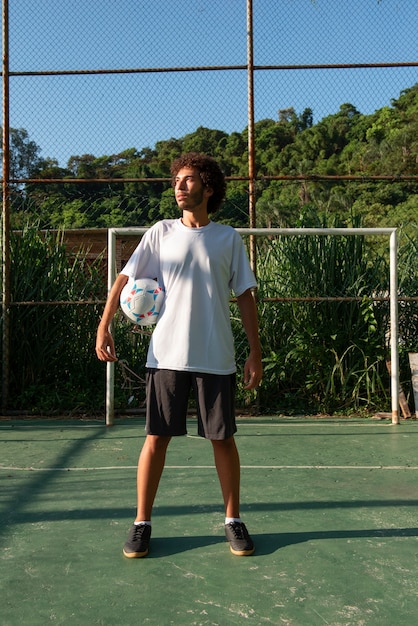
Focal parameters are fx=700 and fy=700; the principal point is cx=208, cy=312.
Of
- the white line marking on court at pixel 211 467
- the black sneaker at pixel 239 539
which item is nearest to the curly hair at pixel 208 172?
the black sneaker at pixel 239 539

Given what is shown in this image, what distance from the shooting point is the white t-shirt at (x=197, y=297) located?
2.85m

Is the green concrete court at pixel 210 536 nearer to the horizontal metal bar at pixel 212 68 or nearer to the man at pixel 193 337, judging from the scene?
the man at pixel 193 337

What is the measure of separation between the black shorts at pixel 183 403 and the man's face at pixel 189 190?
0.71 metres

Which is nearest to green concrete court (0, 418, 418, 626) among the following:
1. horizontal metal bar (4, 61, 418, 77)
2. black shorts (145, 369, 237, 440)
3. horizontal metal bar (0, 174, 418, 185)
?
black shorts (145, 369, 237, 440)

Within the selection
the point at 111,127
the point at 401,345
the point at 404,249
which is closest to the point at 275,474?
the point at 401,345

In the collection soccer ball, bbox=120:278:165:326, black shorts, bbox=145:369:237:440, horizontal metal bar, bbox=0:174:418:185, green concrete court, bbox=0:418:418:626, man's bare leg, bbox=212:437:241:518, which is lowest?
green concrete court, bbox=0:418:418:626

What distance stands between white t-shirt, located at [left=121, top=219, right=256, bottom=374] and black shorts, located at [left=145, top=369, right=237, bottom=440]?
52 millimetres

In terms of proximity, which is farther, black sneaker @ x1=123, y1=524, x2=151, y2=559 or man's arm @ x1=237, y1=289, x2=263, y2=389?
man's arm @ x1=237, y1=289, x2=263, y2=389

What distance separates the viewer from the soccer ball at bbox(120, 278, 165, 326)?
9.77 feet

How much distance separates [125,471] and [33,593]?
5.91ft

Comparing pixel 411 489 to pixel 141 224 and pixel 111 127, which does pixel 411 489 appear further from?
pixel 111 127

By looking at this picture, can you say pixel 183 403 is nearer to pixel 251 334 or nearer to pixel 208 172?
pixel 251 334

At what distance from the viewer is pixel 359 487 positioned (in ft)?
12.7

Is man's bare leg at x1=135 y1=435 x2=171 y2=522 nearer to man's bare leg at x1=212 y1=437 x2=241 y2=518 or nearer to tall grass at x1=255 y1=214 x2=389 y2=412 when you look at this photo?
man's bare leg at x1=212 y1=437 x2=241 y2=518
